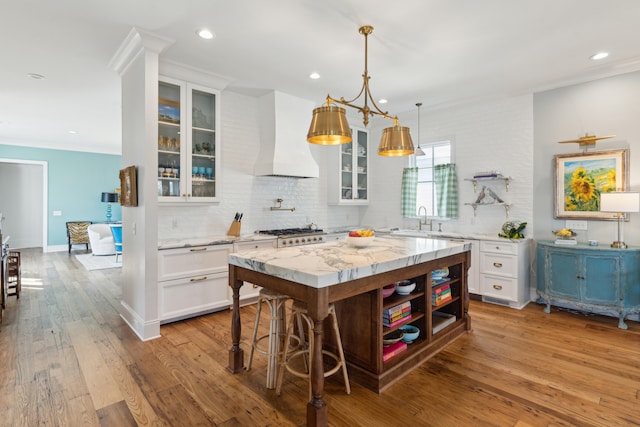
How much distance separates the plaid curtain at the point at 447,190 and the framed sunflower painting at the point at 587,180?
4.18 feet

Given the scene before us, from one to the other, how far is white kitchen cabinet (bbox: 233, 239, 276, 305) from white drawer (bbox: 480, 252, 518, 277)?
9.04 ft

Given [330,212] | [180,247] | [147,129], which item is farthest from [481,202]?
[147,129]

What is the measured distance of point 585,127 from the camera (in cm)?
396

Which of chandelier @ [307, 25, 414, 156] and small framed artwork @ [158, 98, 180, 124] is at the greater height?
small framed artwork @ [158, 98, 180, 124]

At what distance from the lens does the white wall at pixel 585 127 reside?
12.0ft

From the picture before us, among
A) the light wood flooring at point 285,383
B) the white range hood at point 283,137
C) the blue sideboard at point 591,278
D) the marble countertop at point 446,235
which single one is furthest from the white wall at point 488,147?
the white range hood at point 283,137

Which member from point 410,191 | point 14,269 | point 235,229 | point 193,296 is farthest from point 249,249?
point 14,269

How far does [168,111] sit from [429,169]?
3916 mm

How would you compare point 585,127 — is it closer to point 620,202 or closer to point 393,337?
point 620,202

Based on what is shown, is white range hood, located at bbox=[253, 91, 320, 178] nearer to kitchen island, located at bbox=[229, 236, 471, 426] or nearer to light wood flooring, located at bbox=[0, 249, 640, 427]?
kitchen island, located at bbox=[229, 236, 471, 426]

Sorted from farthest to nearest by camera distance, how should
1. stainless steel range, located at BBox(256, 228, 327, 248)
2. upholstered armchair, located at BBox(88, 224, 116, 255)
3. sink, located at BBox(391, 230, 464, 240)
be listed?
upholstered armchair, located at BBox(88, 224, 116, 255) < sink, located at BBox(391, 230, 464, 240) < stainless steel range, located at BBox(256, 228, 327, 248)

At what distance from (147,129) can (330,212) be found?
133 inches

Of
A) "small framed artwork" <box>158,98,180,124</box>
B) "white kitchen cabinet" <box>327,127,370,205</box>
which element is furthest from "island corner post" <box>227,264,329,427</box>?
"white kitchen cabinet" <box>327,127,370,205</box>

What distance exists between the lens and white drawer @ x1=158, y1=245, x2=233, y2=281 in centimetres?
339
